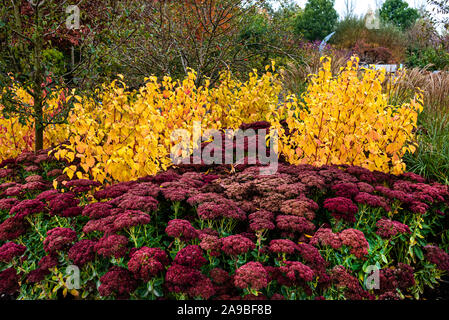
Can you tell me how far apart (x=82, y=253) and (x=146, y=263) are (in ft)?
1.35

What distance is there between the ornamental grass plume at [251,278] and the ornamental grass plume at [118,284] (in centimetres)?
52

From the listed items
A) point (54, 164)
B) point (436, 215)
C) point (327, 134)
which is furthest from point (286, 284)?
point (54, 164)

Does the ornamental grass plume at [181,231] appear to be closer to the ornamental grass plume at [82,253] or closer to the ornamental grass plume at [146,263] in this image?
the ornamental grass plume at [146,263]

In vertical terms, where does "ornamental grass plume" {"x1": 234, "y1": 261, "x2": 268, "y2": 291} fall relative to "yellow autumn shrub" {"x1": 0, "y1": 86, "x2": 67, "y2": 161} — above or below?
below

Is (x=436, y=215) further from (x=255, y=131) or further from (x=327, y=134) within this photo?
(x=255, y=131)

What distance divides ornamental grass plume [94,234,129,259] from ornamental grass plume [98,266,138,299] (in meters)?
0.09

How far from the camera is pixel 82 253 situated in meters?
1.85

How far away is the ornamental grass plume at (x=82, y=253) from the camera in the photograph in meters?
1.82

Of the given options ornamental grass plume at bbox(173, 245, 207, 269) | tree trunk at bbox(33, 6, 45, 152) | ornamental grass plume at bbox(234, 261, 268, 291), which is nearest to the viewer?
ornamental grass plume at bbox(234, 261, 268, 291)

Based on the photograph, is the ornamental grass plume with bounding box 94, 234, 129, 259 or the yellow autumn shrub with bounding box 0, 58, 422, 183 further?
the yellow autumn shrub with bounding box 0, 58, 422, 183

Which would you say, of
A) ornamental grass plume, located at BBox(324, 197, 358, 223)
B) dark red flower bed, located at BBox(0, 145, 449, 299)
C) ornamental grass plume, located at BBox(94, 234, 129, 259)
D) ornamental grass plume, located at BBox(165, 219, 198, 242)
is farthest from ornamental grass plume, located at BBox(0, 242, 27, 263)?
ornamental grass plume, located at BBox(324, 197, 358, 223)

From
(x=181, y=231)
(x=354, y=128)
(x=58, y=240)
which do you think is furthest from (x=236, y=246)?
(x=354, y=128)

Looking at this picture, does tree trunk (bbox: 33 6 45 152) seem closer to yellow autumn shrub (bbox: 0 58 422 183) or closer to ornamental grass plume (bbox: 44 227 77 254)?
yellow autumn shrub (bbox: 0 58 422 183)

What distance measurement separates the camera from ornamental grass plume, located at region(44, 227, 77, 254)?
6.20ft
